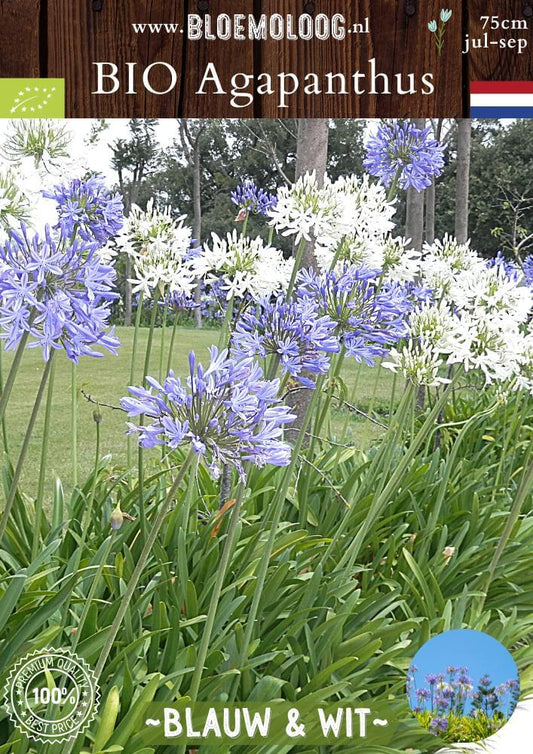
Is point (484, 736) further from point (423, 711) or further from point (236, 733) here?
point (236, 733)

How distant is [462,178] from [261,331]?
1.07 meters

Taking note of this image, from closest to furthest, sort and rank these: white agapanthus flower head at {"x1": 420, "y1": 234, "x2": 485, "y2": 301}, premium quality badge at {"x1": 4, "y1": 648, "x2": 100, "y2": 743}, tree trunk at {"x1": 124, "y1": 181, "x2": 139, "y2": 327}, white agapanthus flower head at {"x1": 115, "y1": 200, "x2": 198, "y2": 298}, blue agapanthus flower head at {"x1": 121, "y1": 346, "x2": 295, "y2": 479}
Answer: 1. blue agapanthus flower head at {"x1": 121, "y1": 346, "x2": 295, "y2": 479}
2. premium quality badge at {"x1": 4, "y1": 648, "x2": 100, "y2": 743}
3. white agapanthus flower head at {"x1": 115, "y1": 200, "x2": 198, "y2": 298}
4. tree trunk at {"x1": 124, "y1": 181, "x2": 139, "y2": 327}
5. white agapanthus flower head at {"x1": 420, "y1": 234, "x2": 485, "y2": 301}

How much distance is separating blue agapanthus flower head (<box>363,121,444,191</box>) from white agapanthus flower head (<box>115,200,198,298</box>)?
0.58 metres

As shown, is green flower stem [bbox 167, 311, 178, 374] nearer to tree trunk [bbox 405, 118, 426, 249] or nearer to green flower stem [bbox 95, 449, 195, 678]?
tree trunk [bbox 405, 118, 426, 249]


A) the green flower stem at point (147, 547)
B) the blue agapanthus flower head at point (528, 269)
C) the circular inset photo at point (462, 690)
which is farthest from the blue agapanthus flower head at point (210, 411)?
the blue agapanthus flower head at point (528, 269)

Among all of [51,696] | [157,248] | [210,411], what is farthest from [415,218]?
[51,696]

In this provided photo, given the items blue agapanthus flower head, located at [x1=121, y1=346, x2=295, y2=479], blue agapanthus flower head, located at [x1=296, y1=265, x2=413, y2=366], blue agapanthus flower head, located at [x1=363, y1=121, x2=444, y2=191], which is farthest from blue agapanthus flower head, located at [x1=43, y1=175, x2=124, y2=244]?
blue agapanthus flower head, located at [x1=363, y1=121, x2=444, y2=191]

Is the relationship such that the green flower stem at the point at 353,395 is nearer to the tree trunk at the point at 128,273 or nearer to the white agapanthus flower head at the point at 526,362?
the white agapanthus flower head at the point at 526,362

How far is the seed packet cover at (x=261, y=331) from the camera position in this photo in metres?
1.56

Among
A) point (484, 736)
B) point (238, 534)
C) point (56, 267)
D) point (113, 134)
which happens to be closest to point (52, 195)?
point (113, 134)

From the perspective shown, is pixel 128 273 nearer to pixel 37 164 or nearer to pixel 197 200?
pixel 197 200

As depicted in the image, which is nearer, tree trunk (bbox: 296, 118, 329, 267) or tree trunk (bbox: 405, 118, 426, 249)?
tree trunk (bbox: 296, 118, 329, 267)

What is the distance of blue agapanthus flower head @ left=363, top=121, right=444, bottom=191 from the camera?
201cm

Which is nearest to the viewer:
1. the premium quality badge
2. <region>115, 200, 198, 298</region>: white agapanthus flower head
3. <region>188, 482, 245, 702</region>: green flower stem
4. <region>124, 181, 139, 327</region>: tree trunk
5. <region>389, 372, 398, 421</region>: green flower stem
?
<region>188, 482, 245, 702</region>: green flower stem
